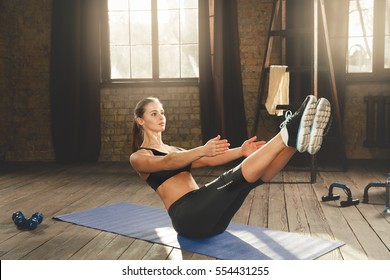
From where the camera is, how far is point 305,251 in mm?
2305

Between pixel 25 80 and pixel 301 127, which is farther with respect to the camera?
pixel 25 80

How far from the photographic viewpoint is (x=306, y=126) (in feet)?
6.79

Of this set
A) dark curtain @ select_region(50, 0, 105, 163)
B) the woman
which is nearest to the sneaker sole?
the woman

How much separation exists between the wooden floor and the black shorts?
0.17 metres

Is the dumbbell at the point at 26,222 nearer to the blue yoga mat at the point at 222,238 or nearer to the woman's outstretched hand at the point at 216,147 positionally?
the blue yoga mat at the point at 222,238

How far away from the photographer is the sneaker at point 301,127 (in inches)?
80.9

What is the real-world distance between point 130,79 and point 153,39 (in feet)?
1.81

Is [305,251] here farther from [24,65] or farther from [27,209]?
[24,65]

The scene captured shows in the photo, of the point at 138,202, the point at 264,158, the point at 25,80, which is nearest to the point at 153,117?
the point at 264,158

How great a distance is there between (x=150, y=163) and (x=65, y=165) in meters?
3.48

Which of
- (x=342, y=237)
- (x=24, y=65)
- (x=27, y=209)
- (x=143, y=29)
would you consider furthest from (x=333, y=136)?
(x=24, y=65)

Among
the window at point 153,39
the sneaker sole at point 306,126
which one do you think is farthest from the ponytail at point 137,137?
the window at point 153,39

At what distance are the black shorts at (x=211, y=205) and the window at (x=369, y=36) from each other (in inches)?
145

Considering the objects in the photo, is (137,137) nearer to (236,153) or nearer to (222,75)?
(236,153)
